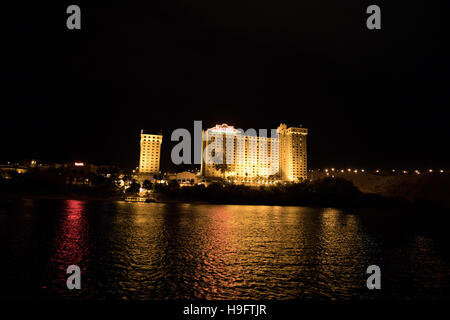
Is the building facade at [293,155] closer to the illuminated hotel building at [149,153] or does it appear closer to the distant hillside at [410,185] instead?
the distant hillside at [410,185]

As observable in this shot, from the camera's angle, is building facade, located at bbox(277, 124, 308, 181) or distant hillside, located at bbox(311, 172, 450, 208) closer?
distant hillside, located at bbox(311, 172, 450, 208)

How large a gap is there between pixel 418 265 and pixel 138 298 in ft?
69.0

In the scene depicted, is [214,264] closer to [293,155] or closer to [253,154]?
[293,155]

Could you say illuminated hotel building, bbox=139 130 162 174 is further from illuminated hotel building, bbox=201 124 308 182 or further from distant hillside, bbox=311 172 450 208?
distant hillside, bbox=311 172 450 208

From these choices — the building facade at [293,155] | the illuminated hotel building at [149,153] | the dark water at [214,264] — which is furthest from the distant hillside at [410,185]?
the illuminated hotel building at [149,153]

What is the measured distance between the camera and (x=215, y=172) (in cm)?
15262

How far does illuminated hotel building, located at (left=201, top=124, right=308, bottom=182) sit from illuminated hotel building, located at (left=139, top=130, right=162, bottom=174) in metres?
28.4

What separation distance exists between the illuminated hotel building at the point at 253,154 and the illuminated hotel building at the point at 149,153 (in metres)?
28.4

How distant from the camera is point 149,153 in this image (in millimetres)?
153500

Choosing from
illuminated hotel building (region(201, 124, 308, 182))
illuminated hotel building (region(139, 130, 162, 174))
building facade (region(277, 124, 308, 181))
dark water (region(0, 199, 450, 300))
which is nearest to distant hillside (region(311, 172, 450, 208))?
building facade (region(277, 124, 308, 181))

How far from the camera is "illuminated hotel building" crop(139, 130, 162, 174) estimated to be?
502 feet

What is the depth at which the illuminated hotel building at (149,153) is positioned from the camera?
153 metres
